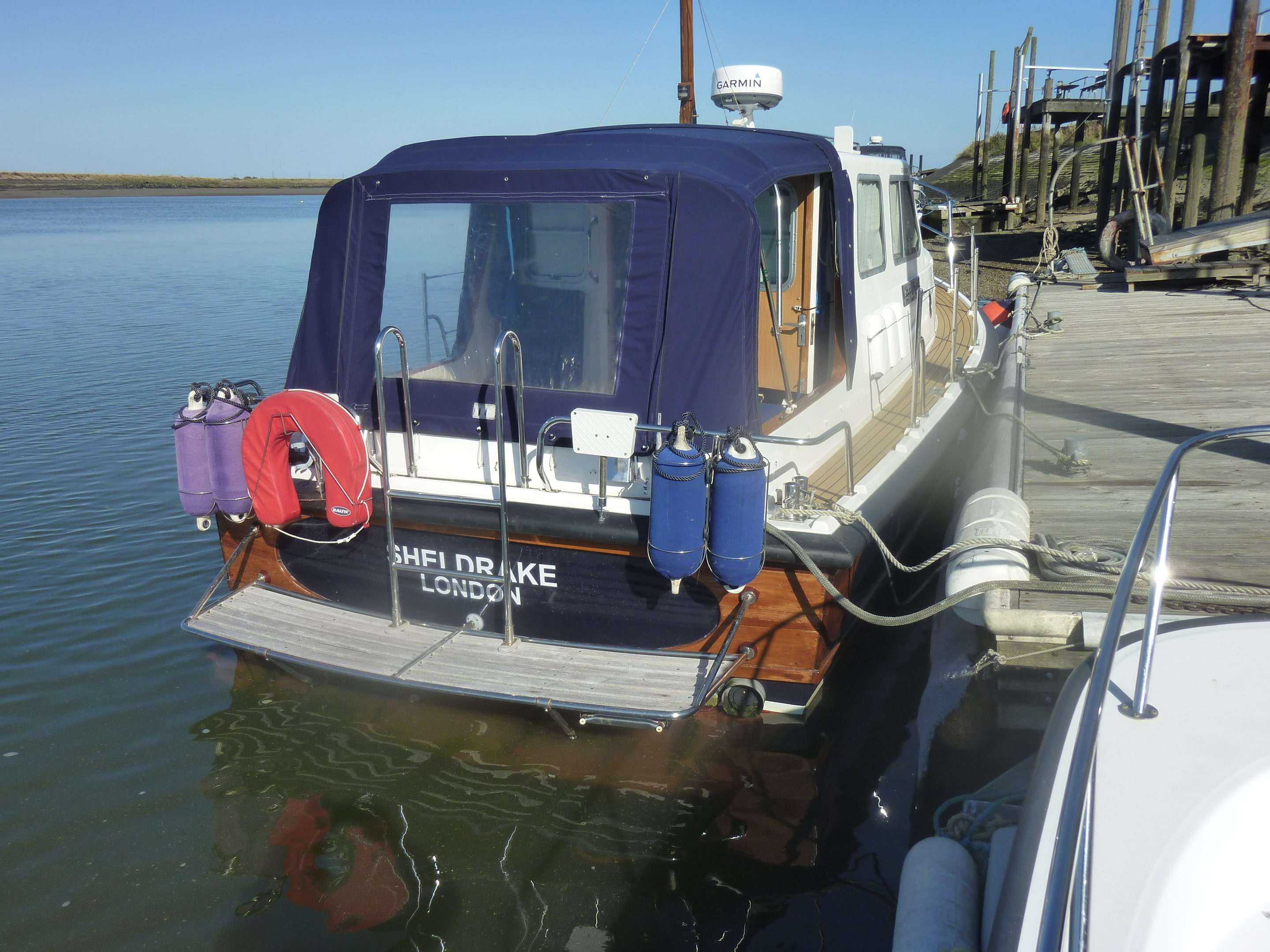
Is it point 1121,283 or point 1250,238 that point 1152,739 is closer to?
point 1250,238

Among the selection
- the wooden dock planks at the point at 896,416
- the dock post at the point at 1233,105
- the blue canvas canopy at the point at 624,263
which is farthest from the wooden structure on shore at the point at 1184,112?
the blue canvas canopy at the point at 624,263

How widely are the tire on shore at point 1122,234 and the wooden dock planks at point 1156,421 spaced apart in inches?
99.3

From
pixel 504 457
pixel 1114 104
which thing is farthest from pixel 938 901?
pixel 1114 104

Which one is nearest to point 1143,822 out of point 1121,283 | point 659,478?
point 659,478

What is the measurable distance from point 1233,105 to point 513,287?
10.2 meters

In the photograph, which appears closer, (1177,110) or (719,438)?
(719,438)

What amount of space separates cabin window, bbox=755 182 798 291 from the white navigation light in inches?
39.3

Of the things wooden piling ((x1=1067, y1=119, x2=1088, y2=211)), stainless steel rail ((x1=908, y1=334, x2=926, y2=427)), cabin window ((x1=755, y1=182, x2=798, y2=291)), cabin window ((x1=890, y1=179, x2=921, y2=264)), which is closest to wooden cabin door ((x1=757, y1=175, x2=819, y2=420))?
cabin window ((x1=755, y1=182, x2=798, y2=291))

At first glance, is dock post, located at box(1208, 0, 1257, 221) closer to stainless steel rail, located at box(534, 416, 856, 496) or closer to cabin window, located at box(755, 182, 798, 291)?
cabin window, located at box(755, 182, 798, 291)

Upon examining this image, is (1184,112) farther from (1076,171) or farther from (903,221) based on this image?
(903,221)

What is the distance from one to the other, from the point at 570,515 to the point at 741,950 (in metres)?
1.70

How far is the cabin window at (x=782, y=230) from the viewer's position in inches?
204

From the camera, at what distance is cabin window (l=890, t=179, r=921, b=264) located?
6195 mm

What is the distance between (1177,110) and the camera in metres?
12.3
